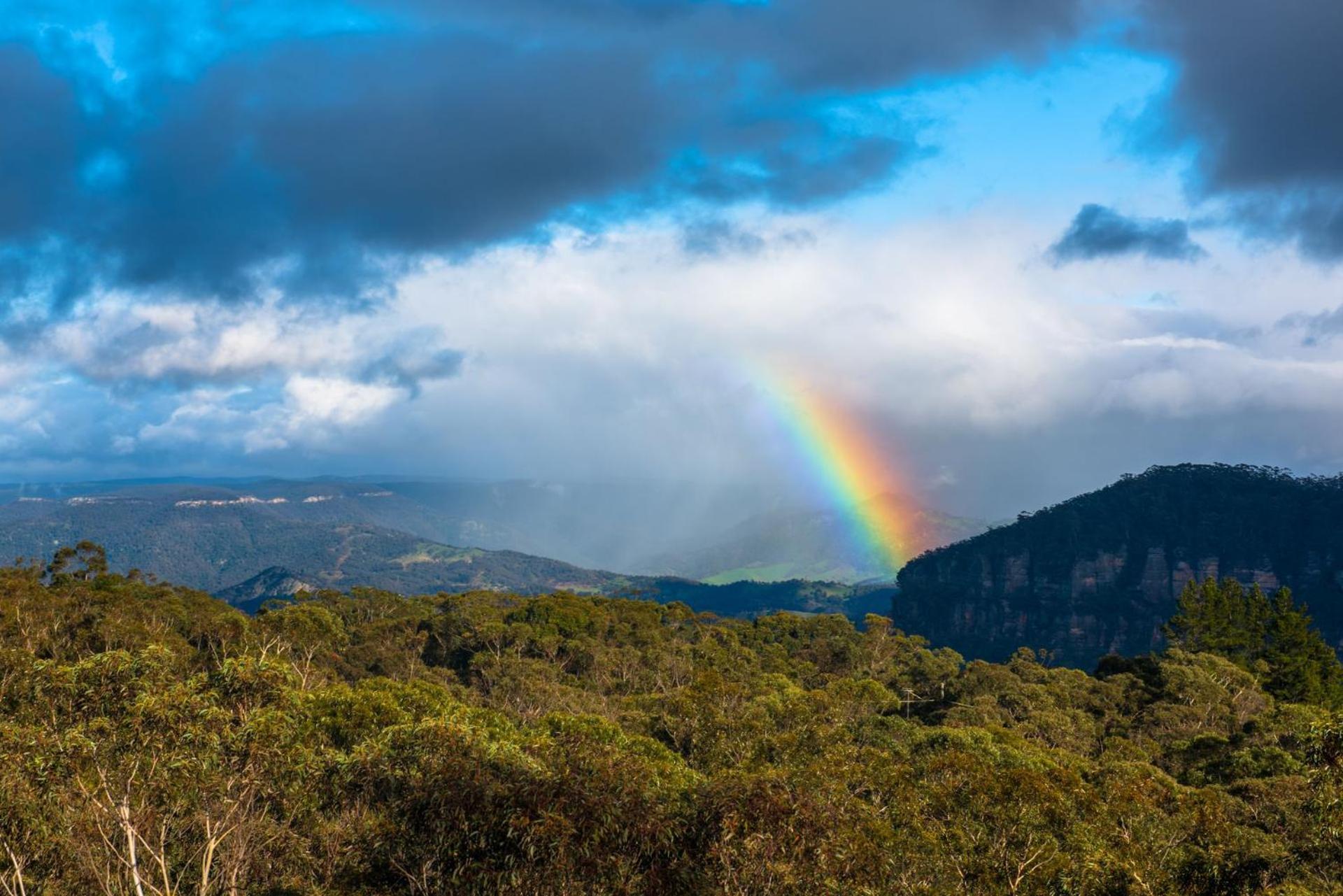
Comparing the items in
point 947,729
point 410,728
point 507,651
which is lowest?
point 507,651

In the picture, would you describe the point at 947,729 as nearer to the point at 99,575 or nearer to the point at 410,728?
the point at 410,728

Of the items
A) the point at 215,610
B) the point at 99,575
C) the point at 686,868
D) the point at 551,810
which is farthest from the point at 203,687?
the point at 99,575

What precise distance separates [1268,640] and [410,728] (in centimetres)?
13774

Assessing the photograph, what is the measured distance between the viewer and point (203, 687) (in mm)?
26750

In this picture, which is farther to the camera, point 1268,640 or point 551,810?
point 1268,640

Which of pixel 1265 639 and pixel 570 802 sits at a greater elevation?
pixel 570 802

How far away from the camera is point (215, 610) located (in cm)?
10912

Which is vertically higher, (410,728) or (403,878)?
(410,728)

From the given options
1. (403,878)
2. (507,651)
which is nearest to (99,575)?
(507,651)

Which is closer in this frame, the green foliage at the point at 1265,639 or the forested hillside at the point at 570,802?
the forested hillside at the point at 570,802

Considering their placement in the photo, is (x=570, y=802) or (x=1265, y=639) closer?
(x=570, y=802)

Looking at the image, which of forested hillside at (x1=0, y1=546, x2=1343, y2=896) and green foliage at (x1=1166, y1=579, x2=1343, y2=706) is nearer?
forested hillside at (x1=0, y1=546, x2=1343, y2=896)

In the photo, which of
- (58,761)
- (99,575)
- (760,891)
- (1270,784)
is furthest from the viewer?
(99,575)

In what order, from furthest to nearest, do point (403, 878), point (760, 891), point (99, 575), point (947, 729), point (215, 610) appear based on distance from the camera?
point (99, 575), point (215, 610), point (947, 729), point (403, 878), point (760, 891)
